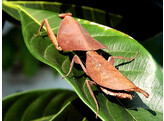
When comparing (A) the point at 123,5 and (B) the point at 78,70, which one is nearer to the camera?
(B) the point at 78,70

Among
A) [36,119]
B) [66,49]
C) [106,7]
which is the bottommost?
[36,119]

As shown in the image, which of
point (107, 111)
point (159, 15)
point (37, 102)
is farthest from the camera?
point (37, 102)

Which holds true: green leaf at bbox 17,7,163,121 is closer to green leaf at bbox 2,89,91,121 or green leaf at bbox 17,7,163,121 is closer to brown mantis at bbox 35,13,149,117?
brown mantis at bbox 35,13,149,117

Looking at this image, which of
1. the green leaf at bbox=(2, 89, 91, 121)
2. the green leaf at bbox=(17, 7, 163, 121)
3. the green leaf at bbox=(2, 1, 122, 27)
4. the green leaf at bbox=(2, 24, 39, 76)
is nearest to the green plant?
the green leaf at bbox=(17, 7, 163, 121)

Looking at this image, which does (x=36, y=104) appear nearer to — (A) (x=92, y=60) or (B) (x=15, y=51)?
(A) (x=92, y=60)

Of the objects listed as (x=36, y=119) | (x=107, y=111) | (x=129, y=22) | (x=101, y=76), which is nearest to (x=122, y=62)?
(x=101, y=76)

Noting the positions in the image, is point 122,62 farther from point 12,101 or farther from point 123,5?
point 12,101

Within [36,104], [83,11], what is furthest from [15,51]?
[83,11]

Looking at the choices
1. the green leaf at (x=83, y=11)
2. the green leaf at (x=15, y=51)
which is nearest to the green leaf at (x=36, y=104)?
the green leaf at (x=83, y=11)
